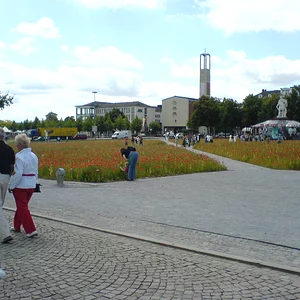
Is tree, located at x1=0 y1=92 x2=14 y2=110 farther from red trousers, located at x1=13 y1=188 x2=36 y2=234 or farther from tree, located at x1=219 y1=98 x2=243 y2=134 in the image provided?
tree, located at x1=219 y1=98 x2=243 y2=134

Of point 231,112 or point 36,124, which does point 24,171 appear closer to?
point 231,112

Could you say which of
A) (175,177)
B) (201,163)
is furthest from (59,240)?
(201,163)

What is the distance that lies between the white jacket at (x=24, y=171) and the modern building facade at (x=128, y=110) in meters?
166

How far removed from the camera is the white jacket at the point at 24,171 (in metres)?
7.54

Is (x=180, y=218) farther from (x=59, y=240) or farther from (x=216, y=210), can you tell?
(x=59, y=240)

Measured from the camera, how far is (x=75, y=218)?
9.48m

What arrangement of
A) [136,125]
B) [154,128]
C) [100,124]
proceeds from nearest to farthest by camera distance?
[100,124] < [136,125] < [154,128]

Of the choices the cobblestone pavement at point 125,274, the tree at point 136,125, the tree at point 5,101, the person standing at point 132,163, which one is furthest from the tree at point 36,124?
the cobblestone pavement at point 125,274

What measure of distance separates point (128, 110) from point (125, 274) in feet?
579

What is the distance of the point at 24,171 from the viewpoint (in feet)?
25.0

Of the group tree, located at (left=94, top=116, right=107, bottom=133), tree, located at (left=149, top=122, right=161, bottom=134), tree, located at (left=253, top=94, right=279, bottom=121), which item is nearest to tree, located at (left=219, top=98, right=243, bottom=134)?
tree, located at (left=253, top=94, right=279, bottom=121)

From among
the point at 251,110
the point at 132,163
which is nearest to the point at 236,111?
the point at 251,110

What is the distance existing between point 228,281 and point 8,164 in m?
4.43

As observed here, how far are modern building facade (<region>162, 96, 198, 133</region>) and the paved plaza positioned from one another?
426 ft
